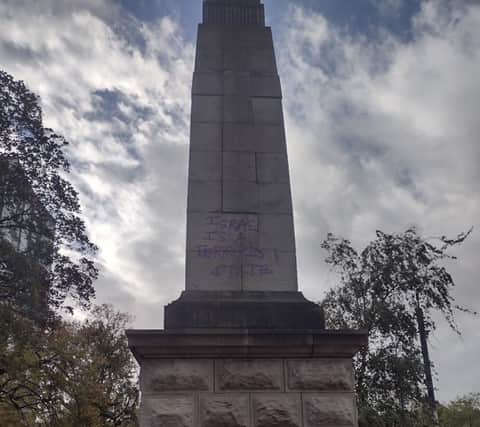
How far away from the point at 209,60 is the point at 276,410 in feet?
15.4

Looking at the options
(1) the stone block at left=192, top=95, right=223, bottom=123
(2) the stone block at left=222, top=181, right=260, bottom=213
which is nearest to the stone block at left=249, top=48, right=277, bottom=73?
(1) the stone block at left=192, top=95, right=223, bottom=123

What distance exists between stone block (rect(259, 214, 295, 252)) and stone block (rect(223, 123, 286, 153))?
0.95m

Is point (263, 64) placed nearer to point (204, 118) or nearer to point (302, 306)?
point (204, 118)

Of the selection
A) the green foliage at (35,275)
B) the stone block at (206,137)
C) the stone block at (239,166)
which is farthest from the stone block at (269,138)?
the green foliage at (35,275)

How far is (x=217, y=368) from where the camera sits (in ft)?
17.8

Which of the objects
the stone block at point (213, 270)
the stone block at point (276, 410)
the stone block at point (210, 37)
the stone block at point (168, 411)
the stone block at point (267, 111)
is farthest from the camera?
the stone block at point (210, 37)

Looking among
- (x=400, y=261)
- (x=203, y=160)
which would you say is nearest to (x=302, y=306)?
(x=203, y=160)

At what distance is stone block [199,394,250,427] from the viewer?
5.24 meters

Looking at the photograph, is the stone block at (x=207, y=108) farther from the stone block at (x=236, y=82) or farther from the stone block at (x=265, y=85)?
the stone block at (x=265, y=85)

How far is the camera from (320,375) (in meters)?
5.52

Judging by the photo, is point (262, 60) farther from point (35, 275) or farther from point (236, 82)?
point (35, 275)

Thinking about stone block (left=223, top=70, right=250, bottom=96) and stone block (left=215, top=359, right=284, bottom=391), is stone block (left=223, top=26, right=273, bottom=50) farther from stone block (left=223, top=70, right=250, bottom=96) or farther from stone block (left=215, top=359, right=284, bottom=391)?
stone block (left=215, top=359, right=284, bottom=391)

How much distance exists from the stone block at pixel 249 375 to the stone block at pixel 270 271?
95 cm

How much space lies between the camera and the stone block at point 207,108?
704cm
